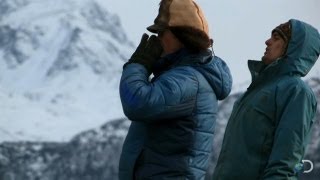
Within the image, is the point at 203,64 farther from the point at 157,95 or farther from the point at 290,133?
the point at 290,133

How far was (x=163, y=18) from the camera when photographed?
2.62 m

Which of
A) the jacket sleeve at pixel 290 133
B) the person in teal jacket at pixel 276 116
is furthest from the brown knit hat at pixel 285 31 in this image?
the jacket sleeve at pixel 290 133

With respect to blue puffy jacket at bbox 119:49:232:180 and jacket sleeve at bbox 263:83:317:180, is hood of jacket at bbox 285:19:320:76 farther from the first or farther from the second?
blue puffy jacket at bbox 119:49:232:180

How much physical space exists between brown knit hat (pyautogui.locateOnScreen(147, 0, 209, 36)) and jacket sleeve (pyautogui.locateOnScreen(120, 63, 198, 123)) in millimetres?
145

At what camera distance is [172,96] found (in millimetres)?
2455

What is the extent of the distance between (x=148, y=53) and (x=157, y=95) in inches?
6.8

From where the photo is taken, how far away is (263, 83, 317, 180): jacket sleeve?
243cm

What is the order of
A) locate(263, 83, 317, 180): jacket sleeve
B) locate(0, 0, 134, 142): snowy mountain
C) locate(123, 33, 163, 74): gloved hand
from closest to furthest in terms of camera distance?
locate(263, 83, 317, 180): jacket sleeve < locate(123, 33, 163, 74): gloved hand < locate(0, 0, 134, 142): snowy mountain

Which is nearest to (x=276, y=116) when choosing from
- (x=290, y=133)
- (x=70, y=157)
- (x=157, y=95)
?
(x=290, y=133)

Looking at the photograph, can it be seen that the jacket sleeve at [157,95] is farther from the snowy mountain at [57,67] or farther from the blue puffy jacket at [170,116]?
the snowy mountain at [57,67]

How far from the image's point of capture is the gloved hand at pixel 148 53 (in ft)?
8.39

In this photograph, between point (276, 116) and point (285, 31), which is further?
point (285, 31)

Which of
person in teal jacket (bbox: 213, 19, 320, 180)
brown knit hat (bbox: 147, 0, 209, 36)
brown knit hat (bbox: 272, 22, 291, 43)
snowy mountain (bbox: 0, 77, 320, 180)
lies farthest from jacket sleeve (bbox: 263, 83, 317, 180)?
snowy mountain (bbox: 0, 77, 320, 180)

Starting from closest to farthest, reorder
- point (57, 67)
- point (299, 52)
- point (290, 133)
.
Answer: point (290, 133) < point (299, 52) < point (57, 67)
